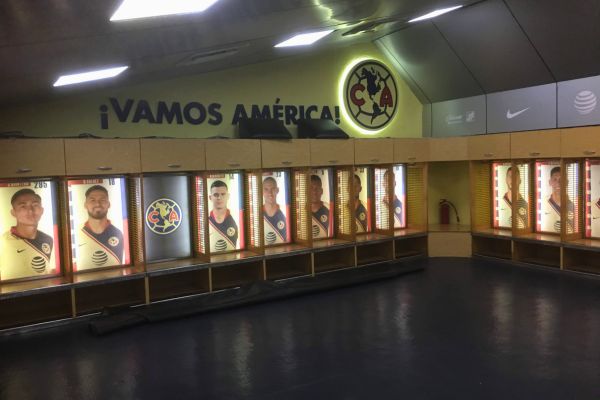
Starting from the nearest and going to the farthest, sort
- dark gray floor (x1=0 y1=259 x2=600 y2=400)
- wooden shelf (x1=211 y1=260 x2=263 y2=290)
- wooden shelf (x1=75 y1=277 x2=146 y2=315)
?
1. dark gray floor (x1=0 y1=259 x2=600 y2=400)
2. wooden shelf (x1=75 y1=277 x2=146 y2=315)
3. wooden shelf (x1=211 y1=260 x2=263 y2=290)

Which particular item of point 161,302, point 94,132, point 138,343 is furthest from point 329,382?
point 94,132

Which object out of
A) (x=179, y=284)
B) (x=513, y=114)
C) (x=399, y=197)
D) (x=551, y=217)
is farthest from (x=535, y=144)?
(x=179, y=284)

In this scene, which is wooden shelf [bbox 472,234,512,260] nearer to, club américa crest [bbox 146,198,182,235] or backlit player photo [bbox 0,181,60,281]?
club américa crest [bbox 146,198,182,235]

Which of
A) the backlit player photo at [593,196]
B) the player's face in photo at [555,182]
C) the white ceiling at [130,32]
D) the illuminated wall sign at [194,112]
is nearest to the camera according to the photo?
the white ceiling at [130,32]

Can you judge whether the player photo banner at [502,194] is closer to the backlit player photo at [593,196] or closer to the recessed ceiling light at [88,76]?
the backlit player photo at [593,196]

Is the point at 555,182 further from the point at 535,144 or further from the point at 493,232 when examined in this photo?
the point at 493,232

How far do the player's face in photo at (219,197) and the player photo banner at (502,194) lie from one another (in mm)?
4515

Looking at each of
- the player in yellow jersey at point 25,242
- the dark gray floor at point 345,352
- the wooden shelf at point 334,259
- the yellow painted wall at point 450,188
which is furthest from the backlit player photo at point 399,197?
the player in yellow jersey at point 25,242

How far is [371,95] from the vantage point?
8.85 meters

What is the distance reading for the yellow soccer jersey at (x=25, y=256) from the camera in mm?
5480

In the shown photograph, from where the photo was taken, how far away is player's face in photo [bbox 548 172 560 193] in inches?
297

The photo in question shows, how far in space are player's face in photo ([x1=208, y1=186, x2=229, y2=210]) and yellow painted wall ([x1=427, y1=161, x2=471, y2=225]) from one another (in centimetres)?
412

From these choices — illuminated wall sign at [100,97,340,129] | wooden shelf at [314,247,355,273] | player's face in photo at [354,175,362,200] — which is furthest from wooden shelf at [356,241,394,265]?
illuminated wall sign at [100,97,340,129]

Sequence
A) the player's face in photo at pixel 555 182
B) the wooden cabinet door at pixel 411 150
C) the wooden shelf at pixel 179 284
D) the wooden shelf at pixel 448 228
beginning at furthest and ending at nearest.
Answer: the wooden shelf at pixel 448 228 → the wooden cabinet door at pixel 411 150 → the player's face in photo at pixel 555 182 → the wooden shelf at pixel 179 284
